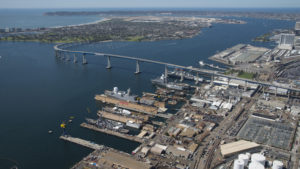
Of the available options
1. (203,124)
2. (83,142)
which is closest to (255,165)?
(203,124)

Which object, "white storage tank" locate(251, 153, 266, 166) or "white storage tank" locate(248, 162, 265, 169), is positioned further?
"white storage tank" locate(251, 153, 266, 166)

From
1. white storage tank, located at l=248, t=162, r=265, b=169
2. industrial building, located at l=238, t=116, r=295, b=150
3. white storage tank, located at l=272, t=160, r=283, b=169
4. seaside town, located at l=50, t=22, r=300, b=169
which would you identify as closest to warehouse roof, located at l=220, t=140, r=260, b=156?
seaside town, located at l=50, t=22, r=300, b=169

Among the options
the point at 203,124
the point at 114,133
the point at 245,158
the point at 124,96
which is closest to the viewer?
the point at 245,158

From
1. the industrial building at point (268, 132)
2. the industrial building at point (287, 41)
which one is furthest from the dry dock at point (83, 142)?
the industrial building at point (287, 41)

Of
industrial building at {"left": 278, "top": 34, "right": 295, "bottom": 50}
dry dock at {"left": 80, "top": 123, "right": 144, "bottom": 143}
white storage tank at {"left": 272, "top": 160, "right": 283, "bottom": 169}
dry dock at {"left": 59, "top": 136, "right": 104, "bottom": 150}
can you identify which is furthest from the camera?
industrial building at {"left": 278, "top": 34, "right": 295, "bottom": 50}

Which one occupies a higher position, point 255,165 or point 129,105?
point 129,105

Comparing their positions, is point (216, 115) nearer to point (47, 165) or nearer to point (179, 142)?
point (179, 142)

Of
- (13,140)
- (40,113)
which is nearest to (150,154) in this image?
(13,140)

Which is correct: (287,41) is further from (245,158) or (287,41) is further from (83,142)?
(83,142)

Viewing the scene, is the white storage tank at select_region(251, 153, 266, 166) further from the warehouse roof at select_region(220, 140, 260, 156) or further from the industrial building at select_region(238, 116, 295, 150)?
the industrial building at select_region(238, 116, 295, 150)
